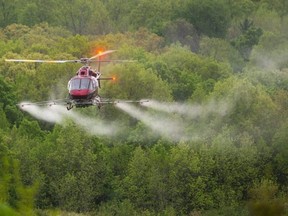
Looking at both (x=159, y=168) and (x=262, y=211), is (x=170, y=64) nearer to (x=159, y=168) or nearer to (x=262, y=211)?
(x=159, y=168)

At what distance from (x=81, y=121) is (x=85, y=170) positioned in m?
8.45

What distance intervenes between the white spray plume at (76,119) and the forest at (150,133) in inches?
4.8

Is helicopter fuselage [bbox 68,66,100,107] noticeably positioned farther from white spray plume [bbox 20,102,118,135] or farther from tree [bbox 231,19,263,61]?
tree [bbox 231,19,263,61]

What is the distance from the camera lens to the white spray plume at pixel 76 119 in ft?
258

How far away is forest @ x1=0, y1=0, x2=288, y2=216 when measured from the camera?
230ft

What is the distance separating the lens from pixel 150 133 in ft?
262

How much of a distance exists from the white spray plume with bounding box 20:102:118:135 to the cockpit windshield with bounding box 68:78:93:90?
1355 inches

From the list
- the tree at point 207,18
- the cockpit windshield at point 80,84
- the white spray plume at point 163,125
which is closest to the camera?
the cockpit windshield at point 80,84

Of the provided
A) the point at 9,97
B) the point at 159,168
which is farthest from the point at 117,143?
the point at 9,97

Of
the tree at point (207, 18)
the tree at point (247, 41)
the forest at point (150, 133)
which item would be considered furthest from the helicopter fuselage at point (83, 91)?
the tree at point (207, 18)

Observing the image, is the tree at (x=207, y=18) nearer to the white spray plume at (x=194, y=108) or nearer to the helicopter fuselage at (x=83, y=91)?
the white spray plume at (x=194, y=108)

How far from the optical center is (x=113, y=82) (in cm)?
8656

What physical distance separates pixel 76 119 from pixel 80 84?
37480 mm

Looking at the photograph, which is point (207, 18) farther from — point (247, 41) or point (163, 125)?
point (163, 125)
